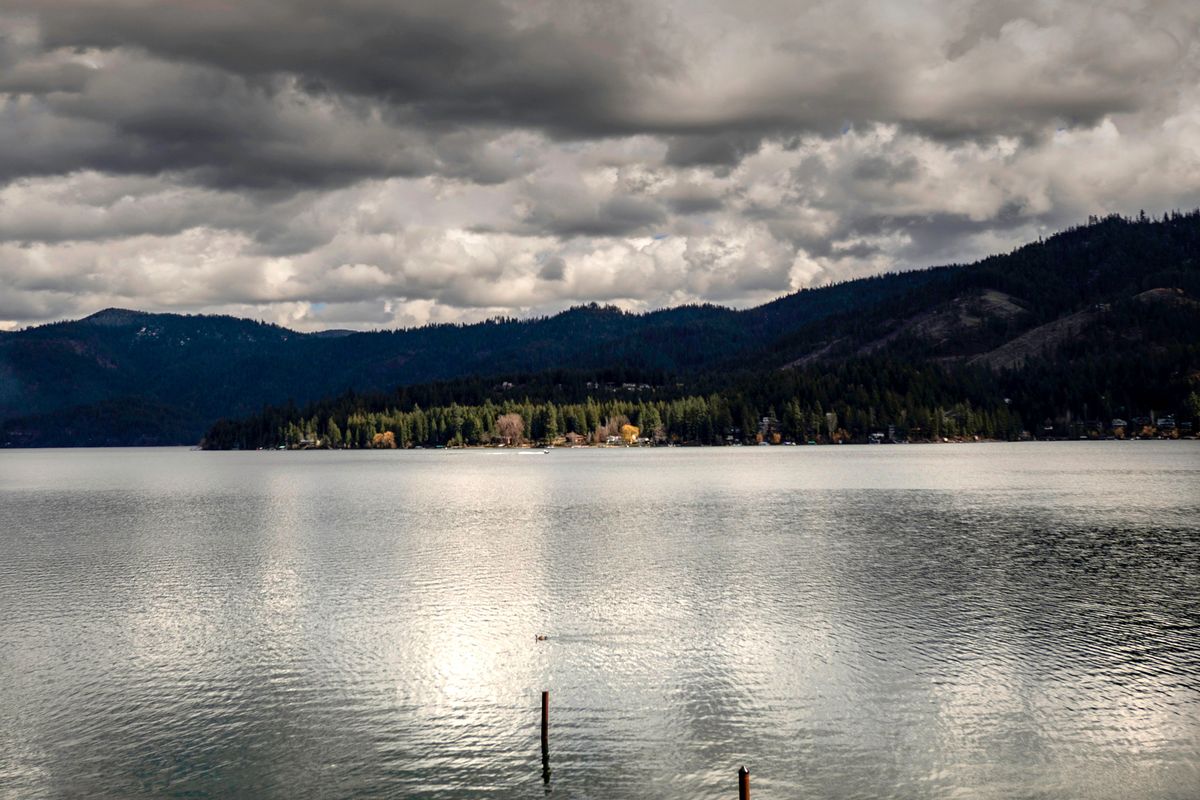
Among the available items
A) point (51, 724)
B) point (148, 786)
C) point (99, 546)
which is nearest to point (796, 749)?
point (148, 786)

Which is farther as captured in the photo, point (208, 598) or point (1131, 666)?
point (208, 598)

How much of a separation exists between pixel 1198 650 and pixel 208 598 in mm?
69883

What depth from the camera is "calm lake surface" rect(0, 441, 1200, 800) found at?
35094 millimetres

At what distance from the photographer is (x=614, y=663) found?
50781 millimetres

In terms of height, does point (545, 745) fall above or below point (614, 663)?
above

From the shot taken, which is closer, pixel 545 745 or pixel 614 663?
pixel 545 745

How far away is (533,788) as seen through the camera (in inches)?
1319

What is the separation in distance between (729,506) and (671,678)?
91958 millimetres

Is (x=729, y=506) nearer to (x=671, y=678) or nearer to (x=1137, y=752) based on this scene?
(x=671, y=678)

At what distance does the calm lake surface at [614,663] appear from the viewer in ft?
115

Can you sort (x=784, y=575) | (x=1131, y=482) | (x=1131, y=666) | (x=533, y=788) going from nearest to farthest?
1. (x=533, y=788)
2. (x=1131, y=666)
3. (x=784, y=575)
4. (x=1131, y=482)

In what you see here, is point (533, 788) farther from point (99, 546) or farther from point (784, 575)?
point (99, 546)

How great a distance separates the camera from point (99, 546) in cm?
10175

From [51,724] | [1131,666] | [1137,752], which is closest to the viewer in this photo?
[1137,752]
